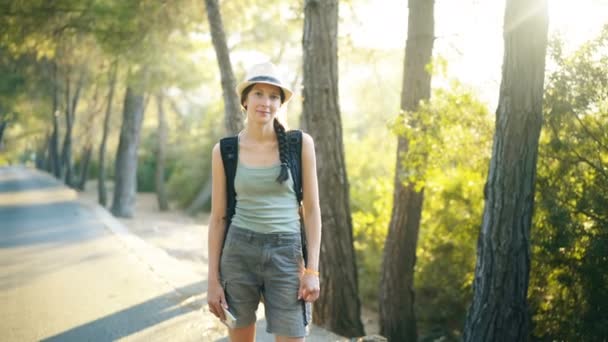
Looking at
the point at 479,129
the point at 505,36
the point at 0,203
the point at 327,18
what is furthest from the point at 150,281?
the point at 0,203

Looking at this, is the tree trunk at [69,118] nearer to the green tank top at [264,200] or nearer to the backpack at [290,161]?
the backpack at [290,161]

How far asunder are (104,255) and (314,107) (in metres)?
5.37

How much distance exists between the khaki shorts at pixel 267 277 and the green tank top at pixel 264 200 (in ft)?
0.14

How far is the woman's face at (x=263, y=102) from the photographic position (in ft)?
10.1

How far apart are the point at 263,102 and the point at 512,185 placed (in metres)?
3.72

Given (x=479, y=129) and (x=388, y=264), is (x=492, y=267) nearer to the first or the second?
(x=479, y=129)

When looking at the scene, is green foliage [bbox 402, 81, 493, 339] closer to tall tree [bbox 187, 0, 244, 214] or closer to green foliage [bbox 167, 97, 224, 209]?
→ tall tree [bbox 187, 0, 244, 214]

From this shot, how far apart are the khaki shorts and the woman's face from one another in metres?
0.58

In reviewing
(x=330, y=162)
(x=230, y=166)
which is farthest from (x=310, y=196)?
(x=330, y=162)

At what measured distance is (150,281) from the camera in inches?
328

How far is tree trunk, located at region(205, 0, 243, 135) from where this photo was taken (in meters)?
9.30

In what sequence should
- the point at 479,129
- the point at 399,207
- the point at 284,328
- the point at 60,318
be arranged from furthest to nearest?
1. the point at 399,207
2. the point at 479,129
3. the point at 60,318
4. the point at 284,328

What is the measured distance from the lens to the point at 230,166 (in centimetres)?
307

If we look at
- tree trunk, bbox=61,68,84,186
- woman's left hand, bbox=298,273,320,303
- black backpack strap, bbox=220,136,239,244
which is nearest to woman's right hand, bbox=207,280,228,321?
black backpack strap, bbox=220,136,239,244
